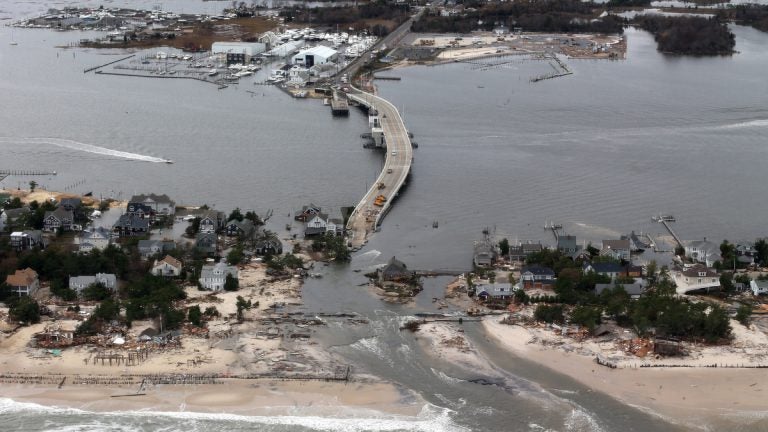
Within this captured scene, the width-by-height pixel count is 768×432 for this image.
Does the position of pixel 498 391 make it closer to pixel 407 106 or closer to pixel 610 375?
pixel 610 375

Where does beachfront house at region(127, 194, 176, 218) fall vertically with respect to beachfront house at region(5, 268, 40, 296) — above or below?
above

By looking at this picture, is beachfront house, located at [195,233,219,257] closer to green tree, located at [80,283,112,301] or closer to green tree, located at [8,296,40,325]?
green tree, located at [80,283,112,301]

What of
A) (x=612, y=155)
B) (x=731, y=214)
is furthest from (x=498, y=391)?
(x=612, y=155)

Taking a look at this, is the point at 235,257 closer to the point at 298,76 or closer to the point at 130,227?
the point at 130,227

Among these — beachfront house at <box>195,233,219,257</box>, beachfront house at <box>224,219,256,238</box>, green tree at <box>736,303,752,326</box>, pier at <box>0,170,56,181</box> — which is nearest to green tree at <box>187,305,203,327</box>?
beachfront house at <box>195,233,219,257</box>

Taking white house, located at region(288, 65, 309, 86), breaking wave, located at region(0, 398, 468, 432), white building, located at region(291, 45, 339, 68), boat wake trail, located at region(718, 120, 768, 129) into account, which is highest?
white building, located at region(291, 45, 339, 68)

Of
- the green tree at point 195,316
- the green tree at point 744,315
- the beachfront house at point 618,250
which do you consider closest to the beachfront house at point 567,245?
the beachfront house at point 618,250
